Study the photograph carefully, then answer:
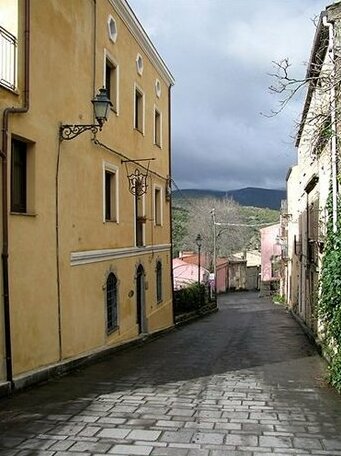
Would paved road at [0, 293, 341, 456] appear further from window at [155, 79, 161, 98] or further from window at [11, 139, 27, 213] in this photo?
window at [155, 79, 161, 98]

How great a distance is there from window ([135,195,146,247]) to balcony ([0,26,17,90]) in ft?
30.8

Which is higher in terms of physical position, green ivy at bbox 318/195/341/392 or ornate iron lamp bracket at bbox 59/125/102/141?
ornate iron lamp bracket at bbox 59/125/102/141

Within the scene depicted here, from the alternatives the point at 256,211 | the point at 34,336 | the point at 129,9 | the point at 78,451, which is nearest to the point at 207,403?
the point at 78,451

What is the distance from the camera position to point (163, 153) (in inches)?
883

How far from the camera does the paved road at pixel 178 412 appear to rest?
568 cm

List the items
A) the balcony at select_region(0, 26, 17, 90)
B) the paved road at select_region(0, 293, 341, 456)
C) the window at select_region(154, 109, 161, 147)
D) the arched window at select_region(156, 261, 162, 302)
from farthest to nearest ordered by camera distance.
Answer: the arched window at select_region(156, 261, 162, 302) < the window at select_region(154, 109, 161, 147) < the balcony at select_region(0, 26, 17, 90) < the paved road at select_region(0, 293, 341, 456)

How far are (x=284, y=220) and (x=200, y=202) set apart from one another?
44.5 meters

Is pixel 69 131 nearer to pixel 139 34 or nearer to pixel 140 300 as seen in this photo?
pixel 139 34

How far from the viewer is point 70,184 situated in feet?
37.7

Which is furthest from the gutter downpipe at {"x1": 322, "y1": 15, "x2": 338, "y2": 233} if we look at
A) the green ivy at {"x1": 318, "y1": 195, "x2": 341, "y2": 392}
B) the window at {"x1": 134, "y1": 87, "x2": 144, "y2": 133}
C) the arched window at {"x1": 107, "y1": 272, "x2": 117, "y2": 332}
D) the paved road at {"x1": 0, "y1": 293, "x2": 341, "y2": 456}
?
the window at {"x1": 134, "y1": 87, "x2": 144, "y2": 133}

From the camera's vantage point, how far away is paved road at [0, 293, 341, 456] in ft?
18.6

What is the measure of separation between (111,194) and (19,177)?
237 inches

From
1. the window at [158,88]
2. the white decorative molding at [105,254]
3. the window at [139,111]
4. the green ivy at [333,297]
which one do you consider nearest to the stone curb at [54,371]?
the white decorative molding at [105,254]

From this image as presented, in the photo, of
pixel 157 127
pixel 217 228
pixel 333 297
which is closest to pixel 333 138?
pixel 333 297
